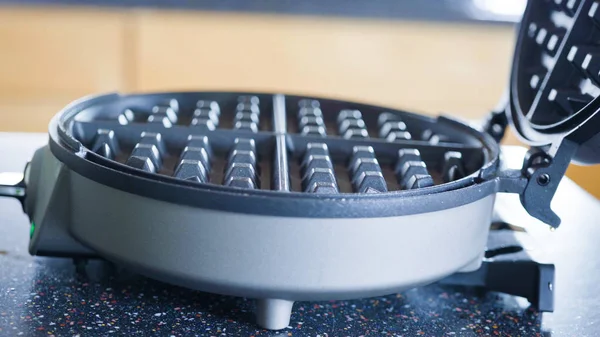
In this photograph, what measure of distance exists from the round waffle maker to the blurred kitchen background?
1557 mm

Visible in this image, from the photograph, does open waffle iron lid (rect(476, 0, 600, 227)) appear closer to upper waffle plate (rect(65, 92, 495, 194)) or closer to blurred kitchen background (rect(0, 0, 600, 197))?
upper waffle plate (rect(65, 92, 495, 194))

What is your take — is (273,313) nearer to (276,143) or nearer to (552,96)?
(276,143)

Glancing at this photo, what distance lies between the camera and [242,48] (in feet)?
8.82

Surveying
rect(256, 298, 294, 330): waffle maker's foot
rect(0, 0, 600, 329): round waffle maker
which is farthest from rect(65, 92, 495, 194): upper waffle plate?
rect(256, 298, 294, 330): waffle maker's foot

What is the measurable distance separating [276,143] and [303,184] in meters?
0.12

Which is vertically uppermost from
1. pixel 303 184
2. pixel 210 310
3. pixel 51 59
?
pixel 303 184

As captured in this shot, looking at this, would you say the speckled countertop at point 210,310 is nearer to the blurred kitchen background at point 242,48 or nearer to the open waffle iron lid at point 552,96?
the open waffle iron lid at point 552,96

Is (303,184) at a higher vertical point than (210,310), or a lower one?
higher

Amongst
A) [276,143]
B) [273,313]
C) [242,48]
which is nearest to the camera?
[273,313]

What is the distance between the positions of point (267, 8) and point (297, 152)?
1.79 m

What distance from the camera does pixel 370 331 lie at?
78cm

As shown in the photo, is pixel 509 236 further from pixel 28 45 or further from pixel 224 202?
pixel 28 45

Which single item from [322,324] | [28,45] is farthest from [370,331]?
[28,45]

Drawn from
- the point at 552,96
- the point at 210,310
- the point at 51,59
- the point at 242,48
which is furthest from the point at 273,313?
the point at 51,59
